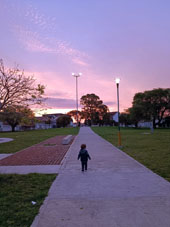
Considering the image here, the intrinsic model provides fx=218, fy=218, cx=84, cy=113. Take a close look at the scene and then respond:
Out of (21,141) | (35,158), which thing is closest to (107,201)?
(35,158)

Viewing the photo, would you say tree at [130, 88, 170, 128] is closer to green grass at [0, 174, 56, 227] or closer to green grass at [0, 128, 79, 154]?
green grass at [0, 128, 79, 154]

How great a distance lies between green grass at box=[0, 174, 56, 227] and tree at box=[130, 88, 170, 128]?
159 ft

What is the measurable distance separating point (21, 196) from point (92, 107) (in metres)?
86.2

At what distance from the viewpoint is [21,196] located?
529 cm

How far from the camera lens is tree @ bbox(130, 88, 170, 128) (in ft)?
174

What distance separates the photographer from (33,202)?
4.80 m

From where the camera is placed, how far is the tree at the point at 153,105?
5306cm

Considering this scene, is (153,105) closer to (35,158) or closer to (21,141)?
(21,141)

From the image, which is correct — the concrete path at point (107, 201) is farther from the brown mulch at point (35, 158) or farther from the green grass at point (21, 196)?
the brown mulch at point (35, 158)

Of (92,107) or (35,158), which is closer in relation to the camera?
(35,158)

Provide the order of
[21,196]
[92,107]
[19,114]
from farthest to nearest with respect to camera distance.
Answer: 1. [92,107]
2. [19,114]
3. [21,196]

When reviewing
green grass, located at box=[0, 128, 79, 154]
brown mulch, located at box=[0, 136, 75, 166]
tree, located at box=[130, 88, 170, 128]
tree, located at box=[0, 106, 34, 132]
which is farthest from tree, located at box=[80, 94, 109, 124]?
tree, located at box=[0, 106, 34, 132]

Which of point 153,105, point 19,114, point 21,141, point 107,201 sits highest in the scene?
point 153,105

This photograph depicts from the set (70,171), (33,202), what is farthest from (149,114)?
(33,202)
